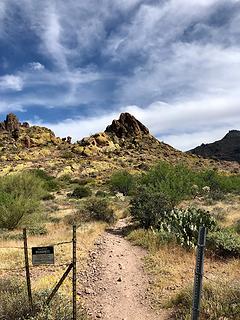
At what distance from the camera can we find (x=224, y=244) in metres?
12.6

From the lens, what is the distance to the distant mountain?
396 ft

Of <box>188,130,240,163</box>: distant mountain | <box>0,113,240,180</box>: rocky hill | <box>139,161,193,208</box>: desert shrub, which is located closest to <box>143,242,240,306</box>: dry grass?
<box>139,161,193,208</box>: desert shrub

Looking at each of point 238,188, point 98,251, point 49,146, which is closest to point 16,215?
point 98,251

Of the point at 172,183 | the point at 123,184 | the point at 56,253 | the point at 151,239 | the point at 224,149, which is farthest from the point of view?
the point at 224,149

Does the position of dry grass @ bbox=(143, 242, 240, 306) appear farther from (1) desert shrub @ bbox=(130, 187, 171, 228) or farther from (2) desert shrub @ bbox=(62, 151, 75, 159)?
A: (2) desert shrub @ bbox=(62, 151, 75, 159)

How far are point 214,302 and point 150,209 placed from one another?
962 cm

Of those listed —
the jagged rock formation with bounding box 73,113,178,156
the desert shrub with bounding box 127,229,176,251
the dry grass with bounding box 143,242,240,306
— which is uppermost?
the jagged rock formation with bounding box 73,113,178,156

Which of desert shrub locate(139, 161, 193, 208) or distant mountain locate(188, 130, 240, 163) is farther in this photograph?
distant mountain locate(188, 130, 240, 163)

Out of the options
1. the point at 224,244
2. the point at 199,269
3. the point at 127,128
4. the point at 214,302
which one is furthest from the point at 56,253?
the point at 127,128

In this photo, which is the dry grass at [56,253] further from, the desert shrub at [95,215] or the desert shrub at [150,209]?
the desert shrub at [150,209]

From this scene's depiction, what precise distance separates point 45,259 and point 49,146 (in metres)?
83.2

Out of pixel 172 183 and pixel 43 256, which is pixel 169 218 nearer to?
pixel 172 183

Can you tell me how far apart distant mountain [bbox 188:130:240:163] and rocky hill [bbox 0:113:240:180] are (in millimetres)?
25368

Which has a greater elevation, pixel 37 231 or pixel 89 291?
pixel 37 231
